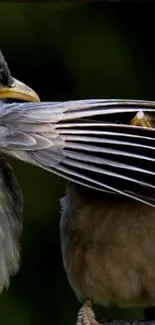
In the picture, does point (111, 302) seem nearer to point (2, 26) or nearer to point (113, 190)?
point (113, 190)

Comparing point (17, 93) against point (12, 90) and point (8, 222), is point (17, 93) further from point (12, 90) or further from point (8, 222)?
point (8, 222)

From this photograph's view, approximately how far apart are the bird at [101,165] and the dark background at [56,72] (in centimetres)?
103

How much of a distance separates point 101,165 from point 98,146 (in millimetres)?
26

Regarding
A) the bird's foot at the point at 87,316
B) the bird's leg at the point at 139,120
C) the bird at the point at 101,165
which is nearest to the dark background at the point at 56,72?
the bird's foot at the point at 87,316

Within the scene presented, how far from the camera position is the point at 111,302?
2.15 meters

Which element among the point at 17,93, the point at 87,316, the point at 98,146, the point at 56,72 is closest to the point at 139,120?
the point at 98,146

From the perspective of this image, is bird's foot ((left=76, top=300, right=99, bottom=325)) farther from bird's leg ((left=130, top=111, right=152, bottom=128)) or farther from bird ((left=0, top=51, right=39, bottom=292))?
bird's leg ((left=130, top=111, right=152, bottom=128))

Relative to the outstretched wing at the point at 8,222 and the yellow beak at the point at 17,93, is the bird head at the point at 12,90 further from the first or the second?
the outstretched wing at the point at 8,222

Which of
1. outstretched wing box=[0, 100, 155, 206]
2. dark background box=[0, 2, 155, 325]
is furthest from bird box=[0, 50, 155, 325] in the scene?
dark background box=[0, 2, 155, 325]

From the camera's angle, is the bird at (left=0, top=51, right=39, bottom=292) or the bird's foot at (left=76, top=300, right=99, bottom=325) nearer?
the bird at (left=0, top=51, right=39, bottom=292)

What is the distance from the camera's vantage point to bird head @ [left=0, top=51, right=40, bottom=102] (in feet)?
6.57

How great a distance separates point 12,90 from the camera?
2018 mm

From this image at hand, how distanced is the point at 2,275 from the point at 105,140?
411mm

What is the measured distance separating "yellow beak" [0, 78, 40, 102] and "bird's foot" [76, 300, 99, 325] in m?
0.39
